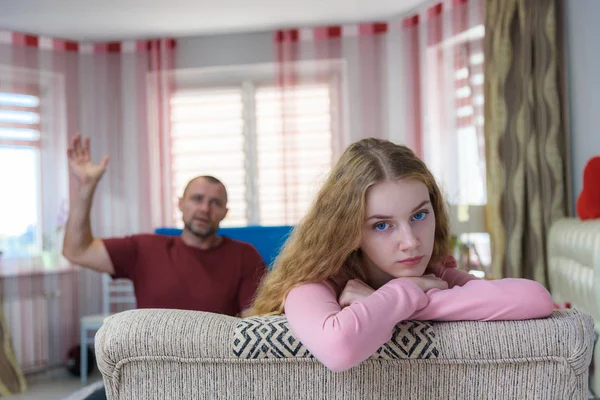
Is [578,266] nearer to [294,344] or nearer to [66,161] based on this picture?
[294,344]

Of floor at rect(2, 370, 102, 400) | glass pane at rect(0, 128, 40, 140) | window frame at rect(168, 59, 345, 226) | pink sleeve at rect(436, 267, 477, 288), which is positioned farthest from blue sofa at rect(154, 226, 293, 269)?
glass pane at rect(0, 128, 40, 140)

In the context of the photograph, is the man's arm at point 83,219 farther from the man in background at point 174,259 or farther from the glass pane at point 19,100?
the glass pane at point 19,100

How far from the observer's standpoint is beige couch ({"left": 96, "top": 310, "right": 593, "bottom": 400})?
0.87 meters

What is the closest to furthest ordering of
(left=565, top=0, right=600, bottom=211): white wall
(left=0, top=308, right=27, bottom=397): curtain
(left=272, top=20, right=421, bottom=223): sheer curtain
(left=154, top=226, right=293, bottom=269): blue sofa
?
1. (left=565, top=0, right=600, bottom=211): white wall
2. (left=154, top=226, right=293, bottom=269): blue sofa
3. (left=0, top=308, right=27, bottom=397): curtain
4. (left=272, top=20, right=421, bottom=223): sheer curtain

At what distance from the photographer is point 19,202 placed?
548cm

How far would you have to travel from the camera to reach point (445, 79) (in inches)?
204

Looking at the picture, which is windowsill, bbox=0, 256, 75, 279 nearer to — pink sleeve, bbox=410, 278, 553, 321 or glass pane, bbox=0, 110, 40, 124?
glass pane, bbox=0, 110, 40, 124

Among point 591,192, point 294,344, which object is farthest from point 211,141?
point 294,344

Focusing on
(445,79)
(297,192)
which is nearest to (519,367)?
(445,79)

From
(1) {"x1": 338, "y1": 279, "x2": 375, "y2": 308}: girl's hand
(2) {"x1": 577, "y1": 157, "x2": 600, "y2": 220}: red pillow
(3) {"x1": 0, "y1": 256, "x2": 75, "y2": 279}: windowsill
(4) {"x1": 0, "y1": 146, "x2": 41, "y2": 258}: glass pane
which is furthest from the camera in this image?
(4) {"x1": 0, "y1": 146, "x2": 41, "y2": 258}: glass pane

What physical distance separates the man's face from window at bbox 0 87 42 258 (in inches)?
111

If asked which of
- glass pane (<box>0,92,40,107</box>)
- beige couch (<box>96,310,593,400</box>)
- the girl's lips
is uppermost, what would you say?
glass pane (<box>0,92,40,107</box>)

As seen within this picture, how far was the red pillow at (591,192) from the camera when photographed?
295 centimetres

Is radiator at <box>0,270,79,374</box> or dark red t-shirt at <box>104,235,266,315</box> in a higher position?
dark red t-shirt at <box>104,235,266,315</box>
